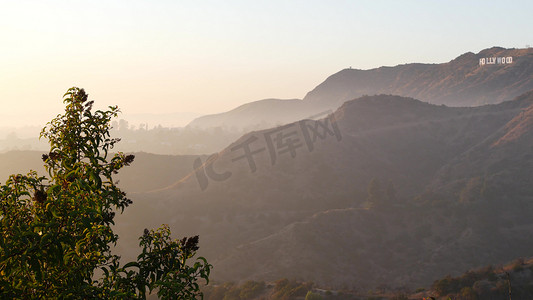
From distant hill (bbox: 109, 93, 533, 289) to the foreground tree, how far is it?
51532mm

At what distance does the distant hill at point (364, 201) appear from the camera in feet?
201

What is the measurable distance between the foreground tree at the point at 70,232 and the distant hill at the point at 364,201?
169 feet

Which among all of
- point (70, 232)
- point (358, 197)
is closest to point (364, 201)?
point (358, 197)

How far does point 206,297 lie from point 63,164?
4009 centimetres

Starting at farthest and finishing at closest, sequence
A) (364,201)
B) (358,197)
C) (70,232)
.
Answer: (358,197) → (364,201) → (70,232)

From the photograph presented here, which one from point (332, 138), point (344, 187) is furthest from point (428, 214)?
point (332, 138)

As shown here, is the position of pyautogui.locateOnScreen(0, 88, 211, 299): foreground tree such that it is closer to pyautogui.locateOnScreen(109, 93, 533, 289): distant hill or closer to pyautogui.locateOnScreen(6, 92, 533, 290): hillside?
pyautogui.locateOnScreen(6, 92, 533, 290): hillside

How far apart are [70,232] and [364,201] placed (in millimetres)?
88383

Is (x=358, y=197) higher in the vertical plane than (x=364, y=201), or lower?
higher

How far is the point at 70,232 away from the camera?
5590mm

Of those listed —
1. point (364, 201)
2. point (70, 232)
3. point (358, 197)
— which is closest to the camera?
point (70, 232)

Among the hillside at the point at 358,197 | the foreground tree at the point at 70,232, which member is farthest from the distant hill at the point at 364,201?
the foreground tree at the point at 70,232

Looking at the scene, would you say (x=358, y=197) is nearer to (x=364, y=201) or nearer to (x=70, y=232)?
(x=364, y=201)

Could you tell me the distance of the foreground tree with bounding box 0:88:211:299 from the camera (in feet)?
16.6
